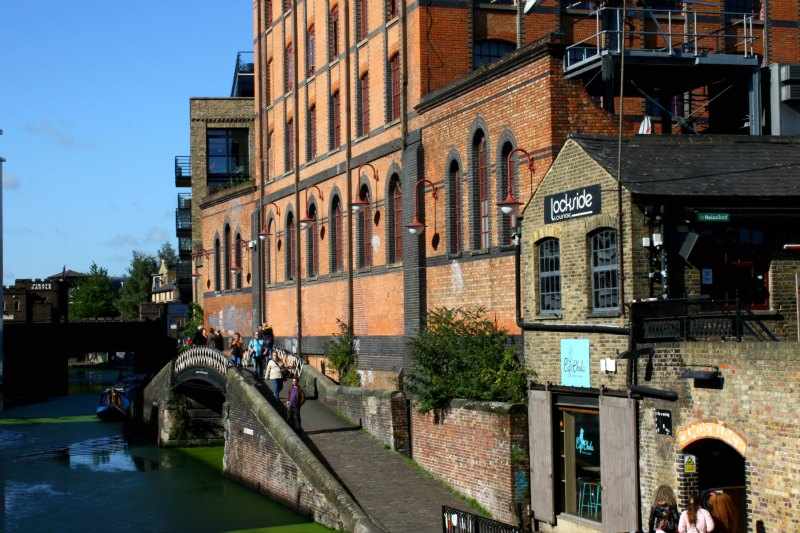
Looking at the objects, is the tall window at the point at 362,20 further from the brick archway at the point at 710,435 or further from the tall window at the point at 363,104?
the brick archway at the point at 710,435

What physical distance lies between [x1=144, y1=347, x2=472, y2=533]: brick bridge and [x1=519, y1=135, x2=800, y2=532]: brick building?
336cm

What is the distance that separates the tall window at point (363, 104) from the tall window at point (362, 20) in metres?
1.24

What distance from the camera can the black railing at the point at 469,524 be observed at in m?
19.6

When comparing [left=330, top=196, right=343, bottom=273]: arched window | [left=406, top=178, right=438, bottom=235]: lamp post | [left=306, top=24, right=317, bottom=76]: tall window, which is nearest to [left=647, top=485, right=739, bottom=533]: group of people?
[left=406, top=178, right=438, bottom=235]: lamp post

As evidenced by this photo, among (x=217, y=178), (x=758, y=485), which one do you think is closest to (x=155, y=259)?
(x=217, y=178)

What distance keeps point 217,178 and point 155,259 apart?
256 feet

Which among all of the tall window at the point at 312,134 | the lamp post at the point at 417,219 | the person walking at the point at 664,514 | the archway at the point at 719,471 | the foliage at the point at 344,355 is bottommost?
the person walking at the point at 664,514

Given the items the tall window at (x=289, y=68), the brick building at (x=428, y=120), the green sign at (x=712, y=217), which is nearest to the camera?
the green sign at (x=712, y=217)

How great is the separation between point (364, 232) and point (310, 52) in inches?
353

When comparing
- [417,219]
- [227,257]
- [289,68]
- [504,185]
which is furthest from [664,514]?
[227,257]

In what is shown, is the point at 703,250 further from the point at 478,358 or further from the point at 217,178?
the point at 217,178

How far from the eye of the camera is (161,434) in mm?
47875

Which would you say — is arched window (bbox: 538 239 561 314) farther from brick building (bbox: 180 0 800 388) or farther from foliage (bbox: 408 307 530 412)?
brick building (bbox: 180 0 800 388)

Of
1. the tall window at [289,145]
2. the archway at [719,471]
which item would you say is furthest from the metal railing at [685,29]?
the tall window at [289,145]
